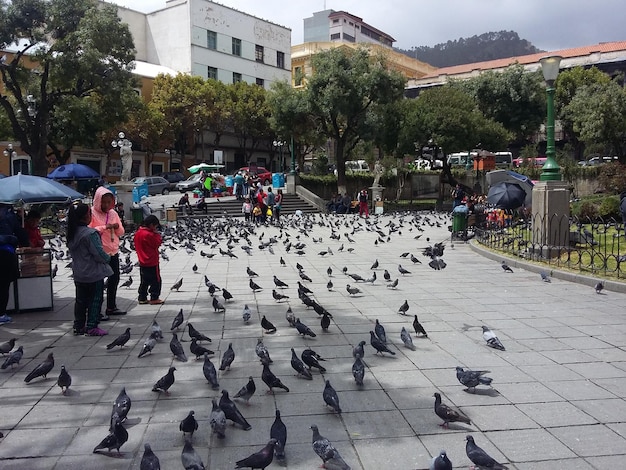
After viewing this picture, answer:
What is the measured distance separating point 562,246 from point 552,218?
632 millimetres

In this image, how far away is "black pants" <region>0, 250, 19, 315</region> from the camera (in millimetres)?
6590

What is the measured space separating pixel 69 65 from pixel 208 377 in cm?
1903

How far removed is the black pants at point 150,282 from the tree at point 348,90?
23840 mm

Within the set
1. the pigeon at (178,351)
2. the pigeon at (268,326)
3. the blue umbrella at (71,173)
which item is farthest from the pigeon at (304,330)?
the blue umbrella at (71,173)

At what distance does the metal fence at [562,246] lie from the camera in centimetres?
956

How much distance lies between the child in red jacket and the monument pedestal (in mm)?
7506

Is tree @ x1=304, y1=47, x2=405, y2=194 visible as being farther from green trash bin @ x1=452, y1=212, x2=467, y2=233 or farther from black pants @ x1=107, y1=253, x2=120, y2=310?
black pants @ x1=107, y1=253, x2=120, y2=310

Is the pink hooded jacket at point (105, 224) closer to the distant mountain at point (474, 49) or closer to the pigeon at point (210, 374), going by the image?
the pigeon at point (210, 374)

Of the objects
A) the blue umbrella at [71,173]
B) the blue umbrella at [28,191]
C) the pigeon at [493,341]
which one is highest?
the blue umbrella at [71,173]

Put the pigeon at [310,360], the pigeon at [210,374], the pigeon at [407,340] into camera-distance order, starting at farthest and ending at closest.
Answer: the pigeon at [407,340], the pigeon at [310,360], the pigeon at [210,374]

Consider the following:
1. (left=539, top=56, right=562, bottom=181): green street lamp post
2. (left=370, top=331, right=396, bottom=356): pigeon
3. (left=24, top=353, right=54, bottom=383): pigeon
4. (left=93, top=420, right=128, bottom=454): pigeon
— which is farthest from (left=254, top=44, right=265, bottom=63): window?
(left=93, top=420, right=128, bottom=454): pigeon

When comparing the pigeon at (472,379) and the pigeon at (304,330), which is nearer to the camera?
the pigeon at (472,379)

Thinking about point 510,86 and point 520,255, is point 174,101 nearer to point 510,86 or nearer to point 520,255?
point 510,86

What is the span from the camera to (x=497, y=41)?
130000 millimetres
